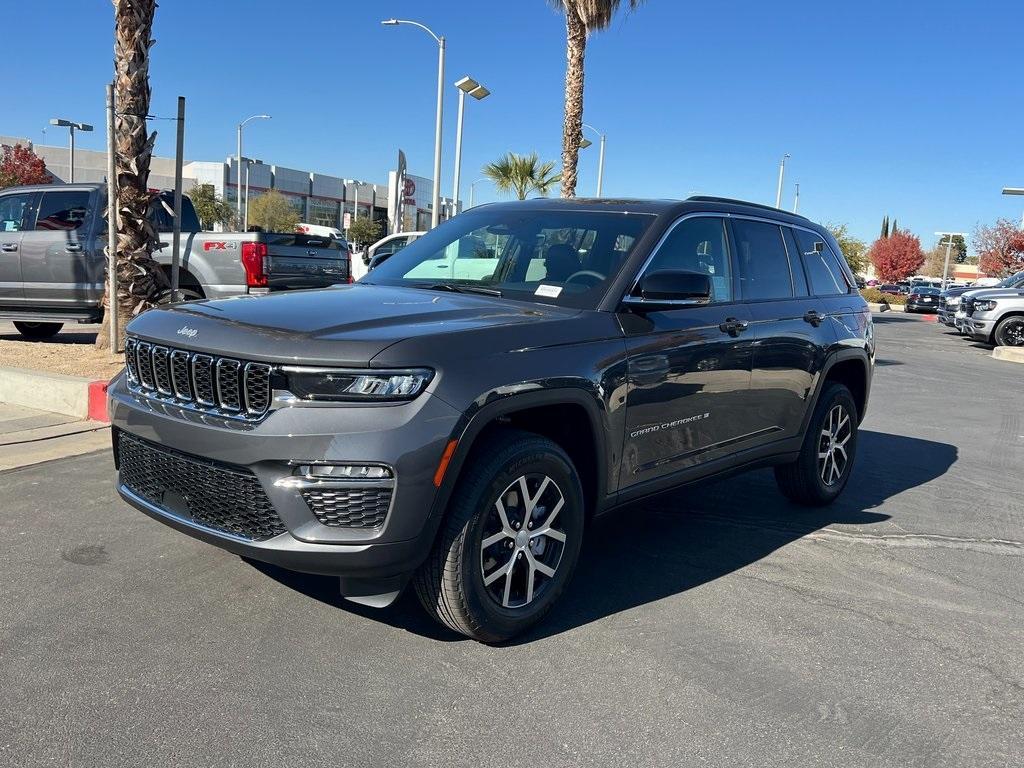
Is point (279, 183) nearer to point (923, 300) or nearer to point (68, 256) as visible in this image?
point (923, 300)

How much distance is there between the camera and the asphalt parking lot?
9.50 ft

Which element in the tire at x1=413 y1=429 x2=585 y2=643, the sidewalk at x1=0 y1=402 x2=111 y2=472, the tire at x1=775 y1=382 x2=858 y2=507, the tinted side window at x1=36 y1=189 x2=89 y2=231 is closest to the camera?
the tire at x1=413 y1=429 x2=585 y2=643

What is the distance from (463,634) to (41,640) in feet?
5.26

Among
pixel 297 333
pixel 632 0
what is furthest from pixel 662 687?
pixel 632 0

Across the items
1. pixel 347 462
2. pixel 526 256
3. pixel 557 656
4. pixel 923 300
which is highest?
pixel 526 256

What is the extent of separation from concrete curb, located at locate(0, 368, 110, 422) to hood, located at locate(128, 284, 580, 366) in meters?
3.72

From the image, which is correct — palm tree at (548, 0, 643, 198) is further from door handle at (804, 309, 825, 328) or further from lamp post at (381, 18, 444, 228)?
door handle at (804, 309, 825, 328)

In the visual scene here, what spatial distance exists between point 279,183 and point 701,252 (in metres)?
81.1

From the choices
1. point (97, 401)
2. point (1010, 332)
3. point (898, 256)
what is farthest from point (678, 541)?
point (898, 256)

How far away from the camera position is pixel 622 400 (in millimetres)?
3898

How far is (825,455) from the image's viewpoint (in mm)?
5727

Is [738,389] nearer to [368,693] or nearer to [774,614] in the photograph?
[774,614]

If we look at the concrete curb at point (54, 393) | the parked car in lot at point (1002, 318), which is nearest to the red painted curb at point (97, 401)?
the concrete curb at point (54, 393)

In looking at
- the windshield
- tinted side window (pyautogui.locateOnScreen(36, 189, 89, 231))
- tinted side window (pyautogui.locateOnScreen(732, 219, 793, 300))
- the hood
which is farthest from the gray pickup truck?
the hood
